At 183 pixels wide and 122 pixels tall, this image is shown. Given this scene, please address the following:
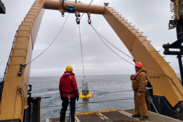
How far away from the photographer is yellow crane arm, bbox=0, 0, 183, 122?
3.13 metres

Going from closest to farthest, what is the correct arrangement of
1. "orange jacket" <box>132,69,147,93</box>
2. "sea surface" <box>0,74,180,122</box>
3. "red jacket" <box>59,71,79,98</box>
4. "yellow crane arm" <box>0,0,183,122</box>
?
"yellow crane arm" <box>0,0,183,122</box>
"red jacket" <box>59,71,79,98</box>
"orange jacket" <box>132,69,147,93</box>
"sea surface" <box>0,74,180,122</box>

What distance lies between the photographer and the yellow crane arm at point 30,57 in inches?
123

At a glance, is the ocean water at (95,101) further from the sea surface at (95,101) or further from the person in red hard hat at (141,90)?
the person in red hard hat at (141,90)

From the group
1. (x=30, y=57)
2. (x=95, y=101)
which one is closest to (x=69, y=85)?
(x=30, y=57)

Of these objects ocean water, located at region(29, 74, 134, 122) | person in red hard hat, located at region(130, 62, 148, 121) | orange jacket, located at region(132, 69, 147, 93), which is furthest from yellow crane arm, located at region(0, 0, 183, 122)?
orange jacket, located at region(132, 69, 147, 93)

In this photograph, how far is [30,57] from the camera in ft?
15.1

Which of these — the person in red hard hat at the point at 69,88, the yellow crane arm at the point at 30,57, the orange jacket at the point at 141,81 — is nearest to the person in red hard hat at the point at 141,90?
the orange jacket at the point at 141,81

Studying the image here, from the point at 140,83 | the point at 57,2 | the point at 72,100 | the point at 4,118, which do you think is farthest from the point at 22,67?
the point at 57,2

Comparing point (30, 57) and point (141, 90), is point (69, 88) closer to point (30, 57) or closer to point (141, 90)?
point (141, 90)

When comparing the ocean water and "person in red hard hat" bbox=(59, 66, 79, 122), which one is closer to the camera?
"person in red hard hat" bbox=(59, 66, 79, 122)

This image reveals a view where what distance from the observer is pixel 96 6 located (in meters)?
8.02

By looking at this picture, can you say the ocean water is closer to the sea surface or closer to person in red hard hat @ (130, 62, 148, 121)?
the sea surface

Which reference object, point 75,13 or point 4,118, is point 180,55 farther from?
point 4,118

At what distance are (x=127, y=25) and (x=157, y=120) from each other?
4339 millimetres
